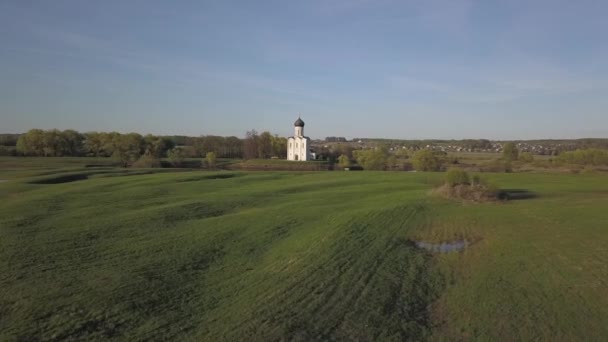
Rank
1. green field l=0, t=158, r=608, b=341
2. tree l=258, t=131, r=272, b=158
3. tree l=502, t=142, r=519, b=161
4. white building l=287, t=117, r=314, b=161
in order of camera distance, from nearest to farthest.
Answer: green field l=0, t=158, r=608, b=341 < tree l=502, t=142, r=519, b=161 < white building l=287, t=117, r=314, b=161 < tree l=258, t=131, r=272, b=158

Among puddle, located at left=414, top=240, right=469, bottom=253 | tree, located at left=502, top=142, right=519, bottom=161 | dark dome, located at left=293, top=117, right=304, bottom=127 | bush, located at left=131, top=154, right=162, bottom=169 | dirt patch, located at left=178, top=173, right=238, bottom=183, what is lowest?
puddle, located at left=414, top=240, right=469, bottom=253

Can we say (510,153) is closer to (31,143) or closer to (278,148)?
(278,148)

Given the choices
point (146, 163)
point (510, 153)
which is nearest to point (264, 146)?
point (146, 163)

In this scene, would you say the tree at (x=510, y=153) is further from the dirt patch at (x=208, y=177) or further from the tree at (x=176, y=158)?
the tree at (x=176, y=158)

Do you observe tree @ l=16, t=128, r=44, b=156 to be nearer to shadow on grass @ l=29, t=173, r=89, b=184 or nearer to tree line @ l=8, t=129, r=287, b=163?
tree line @ l=8, t=129, r=287, b=163

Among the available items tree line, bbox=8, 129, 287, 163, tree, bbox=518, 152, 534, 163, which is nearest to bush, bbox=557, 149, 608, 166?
tree, bbox=518, 152, 534, 163

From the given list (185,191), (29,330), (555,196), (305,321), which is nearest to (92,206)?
(185,191)

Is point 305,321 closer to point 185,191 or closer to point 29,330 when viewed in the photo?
point 29,330
